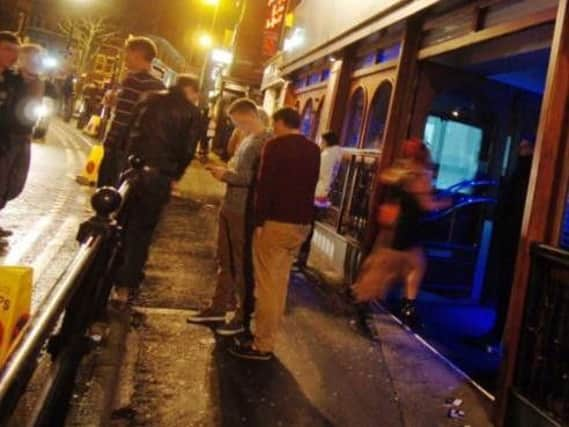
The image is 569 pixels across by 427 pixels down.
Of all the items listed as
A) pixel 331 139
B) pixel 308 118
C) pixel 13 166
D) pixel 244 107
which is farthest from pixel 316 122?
pixel 244 107

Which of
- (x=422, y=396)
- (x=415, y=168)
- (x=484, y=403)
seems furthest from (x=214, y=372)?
(x=415, y=168)

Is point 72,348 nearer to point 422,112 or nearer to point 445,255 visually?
point 422,112

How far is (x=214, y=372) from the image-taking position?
4438mm

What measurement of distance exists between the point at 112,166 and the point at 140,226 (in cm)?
100

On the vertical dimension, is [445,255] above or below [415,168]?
below

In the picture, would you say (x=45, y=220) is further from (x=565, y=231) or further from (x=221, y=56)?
(x=221, y=56)

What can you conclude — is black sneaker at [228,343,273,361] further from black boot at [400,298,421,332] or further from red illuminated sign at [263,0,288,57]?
red illuminated sign at [263,0,288,57]

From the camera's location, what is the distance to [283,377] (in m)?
4.57

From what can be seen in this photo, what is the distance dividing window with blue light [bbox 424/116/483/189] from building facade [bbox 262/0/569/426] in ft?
0.06

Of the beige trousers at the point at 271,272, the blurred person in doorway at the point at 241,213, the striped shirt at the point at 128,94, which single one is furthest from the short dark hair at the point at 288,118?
the striped shirt at the point at 128,94

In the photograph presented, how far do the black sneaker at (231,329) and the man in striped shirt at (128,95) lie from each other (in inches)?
76.7

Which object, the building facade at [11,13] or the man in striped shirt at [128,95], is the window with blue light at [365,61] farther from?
the building facade at [11,13]

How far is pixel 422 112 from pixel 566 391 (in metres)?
4.61

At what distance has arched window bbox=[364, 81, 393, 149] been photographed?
885cm
